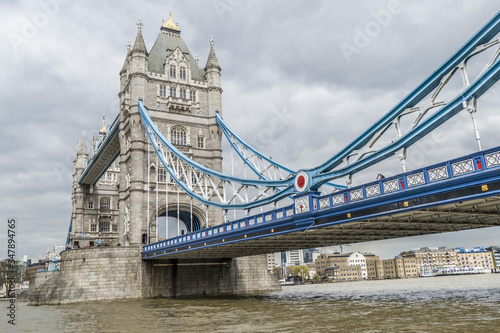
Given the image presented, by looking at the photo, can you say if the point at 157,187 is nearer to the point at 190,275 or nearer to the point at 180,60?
the point at 190,275

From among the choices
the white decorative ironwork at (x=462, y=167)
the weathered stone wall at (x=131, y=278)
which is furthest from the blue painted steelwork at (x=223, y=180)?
the white decorative ironwork at (x=462, y=167)

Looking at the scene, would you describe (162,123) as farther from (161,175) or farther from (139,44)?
(139,44)

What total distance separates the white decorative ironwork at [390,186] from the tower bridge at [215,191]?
5 cm

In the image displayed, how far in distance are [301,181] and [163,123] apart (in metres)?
25.7

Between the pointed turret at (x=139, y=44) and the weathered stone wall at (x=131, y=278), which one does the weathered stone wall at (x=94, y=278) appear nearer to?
the weathered stone wall at (x=131, y=278)

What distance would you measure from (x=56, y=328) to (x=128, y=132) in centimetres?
2910

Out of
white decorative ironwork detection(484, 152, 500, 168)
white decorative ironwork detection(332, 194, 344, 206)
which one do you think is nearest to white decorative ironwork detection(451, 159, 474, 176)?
white decorative ironwork detection(484, 152, 500, 168)

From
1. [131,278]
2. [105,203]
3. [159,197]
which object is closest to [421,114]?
[131,278]

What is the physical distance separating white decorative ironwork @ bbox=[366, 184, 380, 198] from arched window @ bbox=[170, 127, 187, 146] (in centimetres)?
2930

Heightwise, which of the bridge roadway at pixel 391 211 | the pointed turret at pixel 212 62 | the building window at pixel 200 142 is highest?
the pointed turret at pixel 212 62

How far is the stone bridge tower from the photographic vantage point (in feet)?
133

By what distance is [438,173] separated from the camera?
46.6 feet

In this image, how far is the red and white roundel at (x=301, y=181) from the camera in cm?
2027

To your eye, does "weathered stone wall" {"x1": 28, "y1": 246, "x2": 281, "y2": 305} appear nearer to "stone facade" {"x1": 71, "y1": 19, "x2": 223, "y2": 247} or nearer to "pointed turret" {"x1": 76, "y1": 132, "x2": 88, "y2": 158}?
"stone facade" {"x1": 71, "y1": 19, "x2": 223, "y2": 247}
